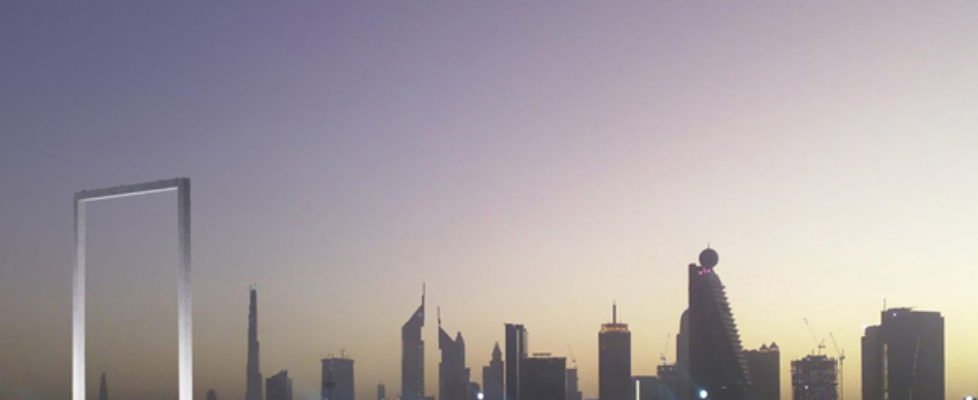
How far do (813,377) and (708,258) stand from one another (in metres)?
14.2

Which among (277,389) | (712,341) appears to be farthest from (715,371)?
(277,389)

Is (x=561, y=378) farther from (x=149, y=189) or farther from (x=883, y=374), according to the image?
(x=149, y=189)

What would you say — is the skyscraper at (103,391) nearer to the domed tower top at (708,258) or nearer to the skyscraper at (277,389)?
the skyscraper at (277,389)

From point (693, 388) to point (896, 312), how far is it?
23.4 m

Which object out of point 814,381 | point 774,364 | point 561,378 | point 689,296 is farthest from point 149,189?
point 689,296

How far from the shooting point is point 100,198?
26.1ft

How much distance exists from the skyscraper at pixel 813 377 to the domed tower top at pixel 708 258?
41.9ft

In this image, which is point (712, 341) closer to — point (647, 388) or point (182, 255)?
point (647, 388)

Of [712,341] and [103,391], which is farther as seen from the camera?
[712,341]

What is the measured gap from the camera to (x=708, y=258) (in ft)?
314

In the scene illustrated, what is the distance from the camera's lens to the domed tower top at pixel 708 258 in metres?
95.6

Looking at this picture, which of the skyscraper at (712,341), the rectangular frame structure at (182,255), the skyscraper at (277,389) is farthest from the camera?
the skyscraper at (712,341)

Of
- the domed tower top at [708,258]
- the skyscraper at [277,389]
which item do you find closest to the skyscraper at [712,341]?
the domed tower top at [708,258]

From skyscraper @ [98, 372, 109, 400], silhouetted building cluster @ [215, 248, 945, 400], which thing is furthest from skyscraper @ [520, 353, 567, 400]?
skyscraper @ [98, 372, 109, 400]
